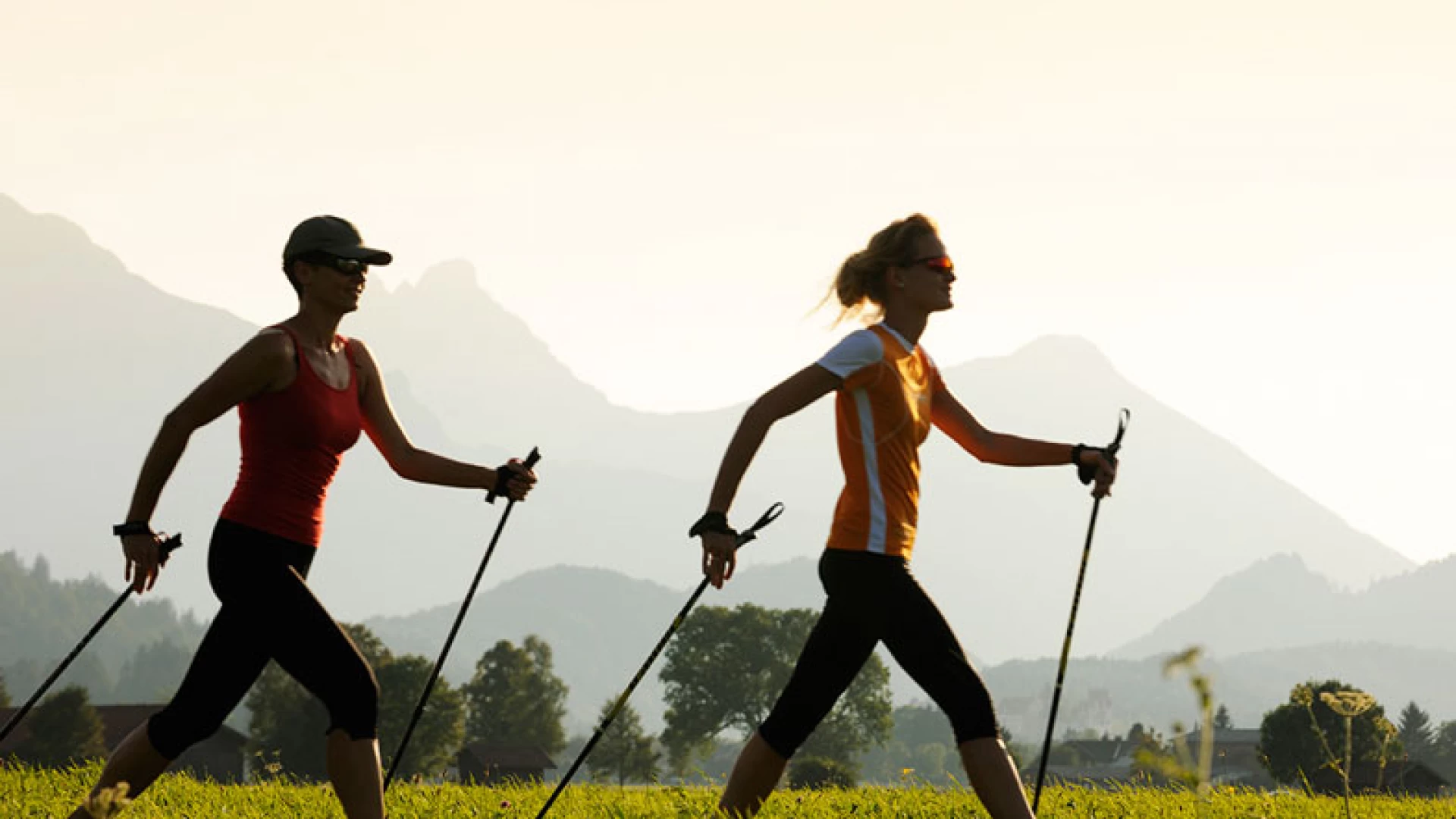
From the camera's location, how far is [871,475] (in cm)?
664

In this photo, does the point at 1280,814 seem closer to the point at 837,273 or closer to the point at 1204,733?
the point at 837,273

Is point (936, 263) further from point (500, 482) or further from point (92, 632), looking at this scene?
point (92, 632)

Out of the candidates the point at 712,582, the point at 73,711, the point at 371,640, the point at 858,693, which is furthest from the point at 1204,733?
the point at 858,693

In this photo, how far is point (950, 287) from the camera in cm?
725

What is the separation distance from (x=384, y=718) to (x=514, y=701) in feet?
66.6

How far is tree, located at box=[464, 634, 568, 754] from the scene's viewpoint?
88.9 metres

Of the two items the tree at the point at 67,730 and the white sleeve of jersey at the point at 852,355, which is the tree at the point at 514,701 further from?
the white sleeve of jersey at the point at 852,355

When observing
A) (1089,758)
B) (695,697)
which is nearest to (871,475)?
(695,697)

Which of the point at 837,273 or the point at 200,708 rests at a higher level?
the point at 837,273

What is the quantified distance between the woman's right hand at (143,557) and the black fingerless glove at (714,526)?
2.21 m

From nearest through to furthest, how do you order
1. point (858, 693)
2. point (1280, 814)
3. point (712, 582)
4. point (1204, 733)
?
point (1204, 733)
point (712, 582)
point (1280, 814)
point (858, 693)

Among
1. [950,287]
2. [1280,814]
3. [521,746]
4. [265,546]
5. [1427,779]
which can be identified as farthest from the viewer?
[521,746]

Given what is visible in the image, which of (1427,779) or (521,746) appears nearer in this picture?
(1427,779)

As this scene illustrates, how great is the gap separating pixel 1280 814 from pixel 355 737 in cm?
622
